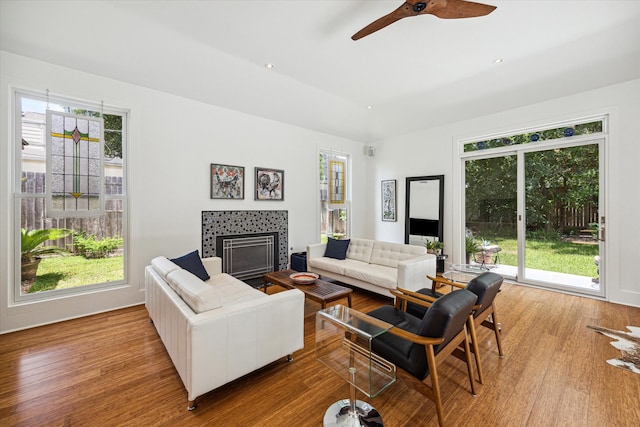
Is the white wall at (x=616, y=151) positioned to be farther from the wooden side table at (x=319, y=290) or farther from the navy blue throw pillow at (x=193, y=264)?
the navy blue throw pillow at (x=193, y=264)

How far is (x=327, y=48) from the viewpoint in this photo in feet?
10.0

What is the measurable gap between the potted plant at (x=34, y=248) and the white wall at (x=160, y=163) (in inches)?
5.6

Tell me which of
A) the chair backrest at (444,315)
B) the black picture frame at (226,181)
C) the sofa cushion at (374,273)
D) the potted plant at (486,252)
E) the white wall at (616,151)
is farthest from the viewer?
the potted plant at (486,252)

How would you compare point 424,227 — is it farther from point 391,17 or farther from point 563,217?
point 391,17

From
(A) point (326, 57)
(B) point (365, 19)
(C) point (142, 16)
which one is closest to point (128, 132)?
(C) point (142, 16)

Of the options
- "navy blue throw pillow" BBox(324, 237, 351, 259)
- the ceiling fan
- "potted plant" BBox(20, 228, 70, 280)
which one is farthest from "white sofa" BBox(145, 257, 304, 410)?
the ceiling fan

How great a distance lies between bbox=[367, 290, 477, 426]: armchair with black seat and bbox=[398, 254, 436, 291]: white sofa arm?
1378 mm

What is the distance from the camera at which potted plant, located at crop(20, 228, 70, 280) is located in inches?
117

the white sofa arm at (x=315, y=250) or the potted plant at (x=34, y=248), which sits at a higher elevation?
the potted plant at (x=34, y=248)

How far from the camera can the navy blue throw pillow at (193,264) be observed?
9.93 feet

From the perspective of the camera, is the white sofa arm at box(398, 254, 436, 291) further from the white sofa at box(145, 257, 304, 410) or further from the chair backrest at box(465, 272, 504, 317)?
the white sofa at box(145, 257, 304, 410)

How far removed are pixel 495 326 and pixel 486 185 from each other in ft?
10.7

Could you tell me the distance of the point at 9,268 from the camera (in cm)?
283

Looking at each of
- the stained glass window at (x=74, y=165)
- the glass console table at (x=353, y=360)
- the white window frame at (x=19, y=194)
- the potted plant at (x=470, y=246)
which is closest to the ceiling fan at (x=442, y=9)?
the glass console table at (x=353, y=360)
